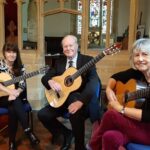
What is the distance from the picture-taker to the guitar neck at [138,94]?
175 cm

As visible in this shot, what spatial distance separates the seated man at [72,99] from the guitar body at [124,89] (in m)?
0.42

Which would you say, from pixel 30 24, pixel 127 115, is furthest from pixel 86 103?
pixel 30 24

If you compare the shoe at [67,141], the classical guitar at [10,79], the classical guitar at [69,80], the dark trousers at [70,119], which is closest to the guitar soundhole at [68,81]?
the classical guitar at [69,80]

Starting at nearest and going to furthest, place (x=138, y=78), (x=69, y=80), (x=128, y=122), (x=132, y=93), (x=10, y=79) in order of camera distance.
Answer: (x=128, y=122), (x=132, y=93), (x=138, y=78), (x=69, y=80), (x=10, y=79)

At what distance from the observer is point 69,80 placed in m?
2.58

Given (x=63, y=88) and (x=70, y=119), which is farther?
(x=63, y=88)

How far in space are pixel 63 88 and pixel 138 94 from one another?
37.4 inches

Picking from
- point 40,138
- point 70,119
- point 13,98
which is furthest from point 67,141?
point 13,98

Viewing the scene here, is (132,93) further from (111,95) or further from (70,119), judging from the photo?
(70,119)

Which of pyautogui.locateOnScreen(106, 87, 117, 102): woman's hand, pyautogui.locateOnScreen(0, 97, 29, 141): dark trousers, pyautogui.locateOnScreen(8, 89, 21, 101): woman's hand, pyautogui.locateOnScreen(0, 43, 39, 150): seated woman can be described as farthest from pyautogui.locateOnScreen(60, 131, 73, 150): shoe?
pyautogui.locateOnScreen(106, 87, 117, 102): woman's hand

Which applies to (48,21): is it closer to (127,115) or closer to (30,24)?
(30,24)

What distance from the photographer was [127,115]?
175 cm

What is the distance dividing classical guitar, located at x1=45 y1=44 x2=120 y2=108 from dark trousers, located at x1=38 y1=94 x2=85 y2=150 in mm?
56

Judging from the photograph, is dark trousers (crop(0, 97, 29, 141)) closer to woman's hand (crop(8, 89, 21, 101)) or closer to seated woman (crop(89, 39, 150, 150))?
woman's hand (crop(8, 89, 21, 101))
